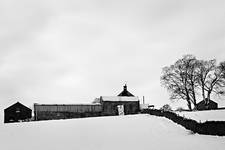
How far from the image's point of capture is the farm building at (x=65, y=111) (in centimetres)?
6625

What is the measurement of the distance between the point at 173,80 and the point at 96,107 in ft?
59.8

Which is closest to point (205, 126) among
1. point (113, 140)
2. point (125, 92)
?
point (113, 140)

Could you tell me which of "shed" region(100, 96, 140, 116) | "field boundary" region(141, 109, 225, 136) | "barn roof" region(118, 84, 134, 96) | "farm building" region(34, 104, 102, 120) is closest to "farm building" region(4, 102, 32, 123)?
"farm building" region(34, 104, 102, 120)

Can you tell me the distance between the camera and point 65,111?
2709 inches

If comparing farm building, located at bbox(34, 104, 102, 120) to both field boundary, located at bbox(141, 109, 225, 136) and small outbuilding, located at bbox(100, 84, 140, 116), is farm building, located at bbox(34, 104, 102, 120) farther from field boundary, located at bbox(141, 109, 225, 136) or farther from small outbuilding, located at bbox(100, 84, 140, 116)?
field boundary, located at bbox(141, 109, 225, 136)

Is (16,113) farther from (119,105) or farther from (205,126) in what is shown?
(205,126)

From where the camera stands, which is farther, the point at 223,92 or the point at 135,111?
the point at 135,111

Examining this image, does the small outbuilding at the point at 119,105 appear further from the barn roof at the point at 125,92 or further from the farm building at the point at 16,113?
the farm building at the point at 16,113

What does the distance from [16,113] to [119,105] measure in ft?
75.5

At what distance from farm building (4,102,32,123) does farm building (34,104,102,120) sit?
2.51m

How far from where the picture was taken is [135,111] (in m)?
74.6

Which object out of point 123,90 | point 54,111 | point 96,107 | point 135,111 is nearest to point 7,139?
point 54,111

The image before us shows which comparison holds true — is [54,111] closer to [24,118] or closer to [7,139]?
[24,118]

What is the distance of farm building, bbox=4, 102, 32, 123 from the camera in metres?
65.8
